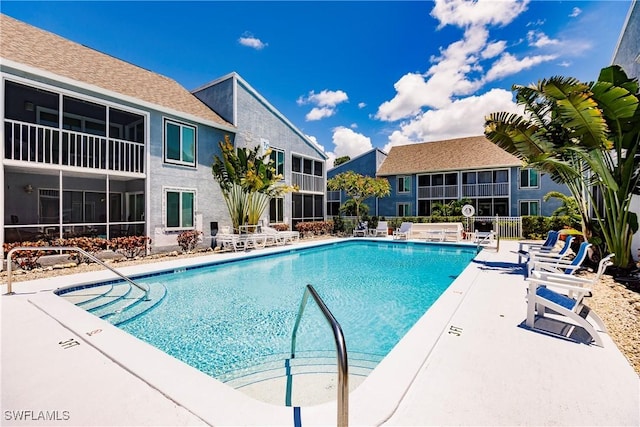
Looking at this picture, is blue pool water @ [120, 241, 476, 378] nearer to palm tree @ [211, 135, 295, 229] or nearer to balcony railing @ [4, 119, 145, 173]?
palm tree @ [211, 135, 295, 229]

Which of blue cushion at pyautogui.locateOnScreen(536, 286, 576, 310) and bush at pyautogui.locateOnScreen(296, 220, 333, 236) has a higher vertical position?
bush at pyautogui.locateOnScreen(296, 220, 333, 236)

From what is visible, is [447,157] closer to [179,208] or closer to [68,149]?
[179,208]

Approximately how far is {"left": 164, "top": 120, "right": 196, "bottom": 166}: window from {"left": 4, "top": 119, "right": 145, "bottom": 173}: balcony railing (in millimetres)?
1248

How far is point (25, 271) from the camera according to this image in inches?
359

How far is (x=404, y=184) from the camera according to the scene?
29.5 metres

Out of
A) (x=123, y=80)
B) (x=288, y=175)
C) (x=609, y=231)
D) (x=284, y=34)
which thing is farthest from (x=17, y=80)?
(x=609, y=231)

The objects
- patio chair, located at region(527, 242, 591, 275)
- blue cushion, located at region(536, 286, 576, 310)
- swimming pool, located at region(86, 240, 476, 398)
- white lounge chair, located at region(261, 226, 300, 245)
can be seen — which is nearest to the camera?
blue cushion, located at region(536, 286, 576, 310)

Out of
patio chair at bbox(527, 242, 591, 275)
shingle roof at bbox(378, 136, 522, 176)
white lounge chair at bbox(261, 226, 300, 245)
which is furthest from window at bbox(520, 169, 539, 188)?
white lounge chair at bbox(261, 226, 300, 245)

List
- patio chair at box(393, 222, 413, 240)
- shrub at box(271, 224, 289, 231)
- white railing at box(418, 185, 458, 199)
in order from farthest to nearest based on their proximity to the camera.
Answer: white railing at box(418, 185, 458, 199), patio chair at box(393, 222, 413, 240), shrub at box(271, 224, 289, 231)

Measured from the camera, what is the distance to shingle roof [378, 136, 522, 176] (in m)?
25.4

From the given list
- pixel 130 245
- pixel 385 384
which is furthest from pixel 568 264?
pixel 130 245

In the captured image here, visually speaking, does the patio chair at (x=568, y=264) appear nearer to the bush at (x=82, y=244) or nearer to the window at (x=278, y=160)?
the bush at (x=82, y=244)

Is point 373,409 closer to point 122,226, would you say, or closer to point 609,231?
point 609,231

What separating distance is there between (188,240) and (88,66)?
28.1ft
